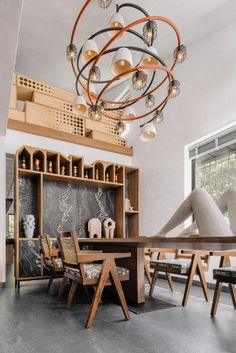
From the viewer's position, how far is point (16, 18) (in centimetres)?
202

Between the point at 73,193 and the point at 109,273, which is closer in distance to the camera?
the point at 109,273

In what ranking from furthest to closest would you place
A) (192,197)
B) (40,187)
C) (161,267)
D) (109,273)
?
1. (40,187)
2. (161,267)
3. (109,273)
4. (192,197)

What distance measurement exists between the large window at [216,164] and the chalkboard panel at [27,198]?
2900mm

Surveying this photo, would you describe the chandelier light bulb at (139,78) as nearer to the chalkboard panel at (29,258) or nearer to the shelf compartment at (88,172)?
the shelf compartment at (88,172)

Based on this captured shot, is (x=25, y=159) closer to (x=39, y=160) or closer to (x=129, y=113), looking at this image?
(x=39, y=160)

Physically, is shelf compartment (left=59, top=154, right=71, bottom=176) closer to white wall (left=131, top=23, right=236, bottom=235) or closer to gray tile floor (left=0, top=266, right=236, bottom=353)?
white wall (left=131, top=23, right=236, bottom=235)

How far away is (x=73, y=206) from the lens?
5488 mm

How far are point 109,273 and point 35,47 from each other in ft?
15.2

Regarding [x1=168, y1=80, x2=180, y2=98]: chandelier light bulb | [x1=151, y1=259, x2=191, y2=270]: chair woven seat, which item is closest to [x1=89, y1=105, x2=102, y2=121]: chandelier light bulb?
[x1=168, y1=80, x2=180, y2=98]: chandelier light bulb

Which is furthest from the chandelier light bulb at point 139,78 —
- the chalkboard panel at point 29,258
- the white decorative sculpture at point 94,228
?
the white decorative sculpture at point 94,228

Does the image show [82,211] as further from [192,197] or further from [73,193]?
[192,197]

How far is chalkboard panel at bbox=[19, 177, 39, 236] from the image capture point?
4866mm

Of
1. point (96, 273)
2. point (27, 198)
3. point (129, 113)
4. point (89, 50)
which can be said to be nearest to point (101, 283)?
point (96, 273)

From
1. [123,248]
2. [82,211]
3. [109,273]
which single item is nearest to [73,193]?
[82,211]
